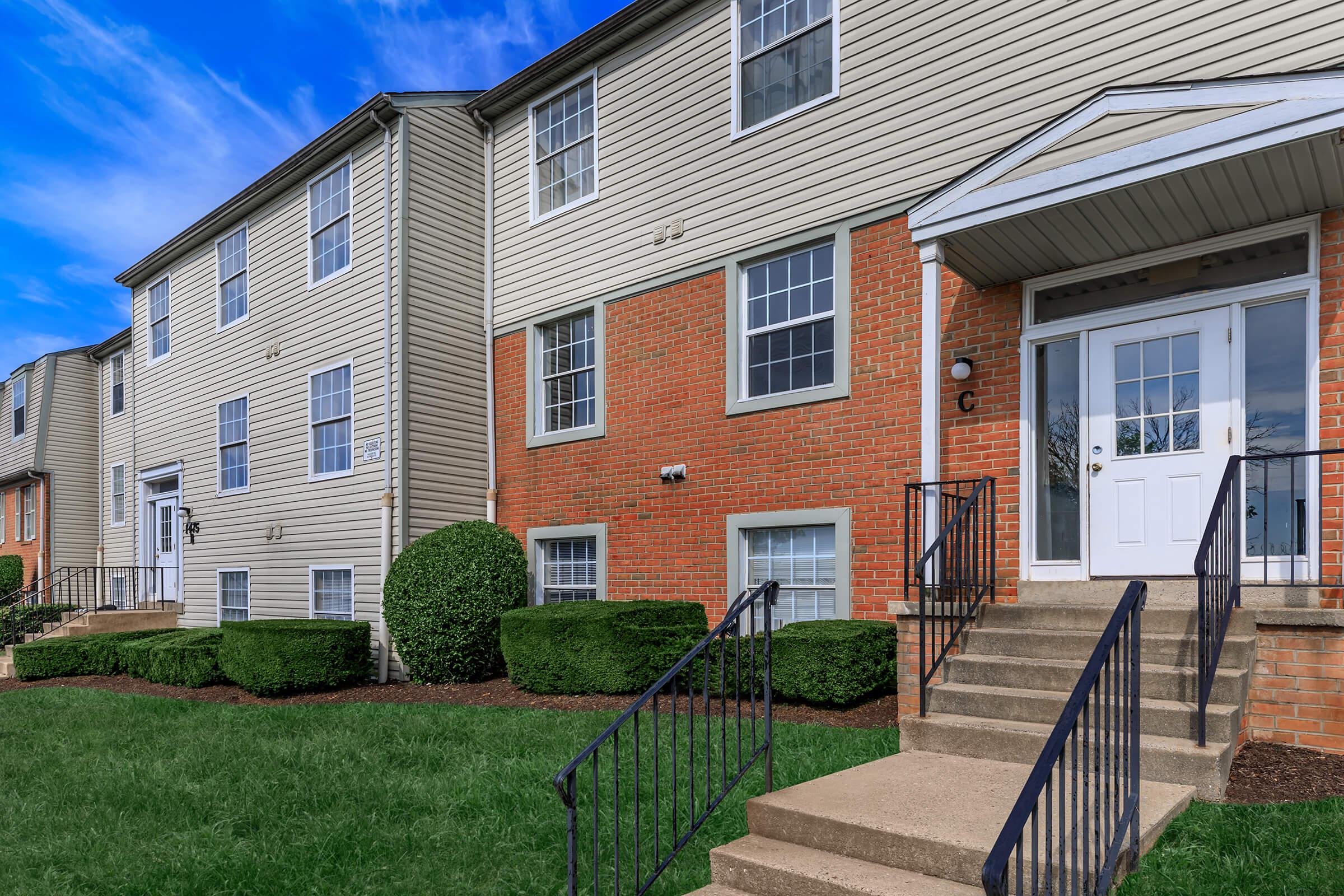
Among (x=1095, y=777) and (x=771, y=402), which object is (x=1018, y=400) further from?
(x=1095, y=777)

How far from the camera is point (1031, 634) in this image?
5.71 metres

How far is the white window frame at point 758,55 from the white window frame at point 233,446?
9121 mm

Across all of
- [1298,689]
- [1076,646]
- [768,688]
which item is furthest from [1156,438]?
[768,688]

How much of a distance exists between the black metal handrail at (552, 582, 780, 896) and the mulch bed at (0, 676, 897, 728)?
0.66 m

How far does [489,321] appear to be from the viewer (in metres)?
12.1

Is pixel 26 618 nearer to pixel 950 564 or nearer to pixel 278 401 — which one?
pixel 278 401

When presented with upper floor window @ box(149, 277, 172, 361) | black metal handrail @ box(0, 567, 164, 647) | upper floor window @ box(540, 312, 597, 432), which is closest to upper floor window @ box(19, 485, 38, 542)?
black metal handrail @ box(0, 567, 164, 647)

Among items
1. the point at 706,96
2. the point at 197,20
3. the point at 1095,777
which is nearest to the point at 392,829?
the point at 1095,777

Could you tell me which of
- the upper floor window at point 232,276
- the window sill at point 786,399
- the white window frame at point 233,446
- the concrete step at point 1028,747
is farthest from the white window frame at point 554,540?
the upper floor window at point 232,276

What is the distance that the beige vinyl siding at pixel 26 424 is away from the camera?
22531mm

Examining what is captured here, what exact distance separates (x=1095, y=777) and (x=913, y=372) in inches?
195

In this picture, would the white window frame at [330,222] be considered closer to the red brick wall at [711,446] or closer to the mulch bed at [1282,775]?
the red brick wall at [711,446]

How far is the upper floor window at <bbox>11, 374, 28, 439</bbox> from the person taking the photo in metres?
23.7

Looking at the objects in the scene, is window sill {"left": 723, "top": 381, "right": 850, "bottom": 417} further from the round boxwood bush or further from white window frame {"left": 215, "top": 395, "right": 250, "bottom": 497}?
white window frame {"left": 215, "top": 395, "right": 250, "bottom": 497}
